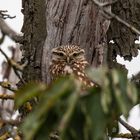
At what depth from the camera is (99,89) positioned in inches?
76.7

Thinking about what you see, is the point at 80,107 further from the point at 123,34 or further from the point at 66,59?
the point at 123,34

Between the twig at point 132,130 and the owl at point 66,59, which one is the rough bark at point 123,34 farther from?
the twig at point 132,130

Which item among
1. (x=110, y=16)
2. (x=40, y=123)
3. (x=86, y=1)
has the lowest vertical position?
(x=40, y=123)

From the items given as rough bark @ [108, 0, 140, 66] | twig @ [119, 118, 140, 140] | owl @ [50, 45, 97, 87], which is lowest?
twig @ [119, 118, 140, 140]

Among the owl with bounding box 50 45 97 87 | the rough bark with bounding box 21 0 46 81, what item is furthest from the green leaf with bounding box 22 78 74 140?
the rough bark with bounding box 21 0 46 81

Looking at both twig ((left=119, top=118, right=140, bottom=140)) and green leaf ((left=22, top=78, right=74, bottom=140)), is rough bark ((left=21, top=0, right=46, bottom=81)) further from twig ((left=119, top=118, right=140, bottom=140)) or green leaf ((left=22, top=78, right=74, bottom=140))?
green leaf ((left=22, top=78, right=74, bottom=140))

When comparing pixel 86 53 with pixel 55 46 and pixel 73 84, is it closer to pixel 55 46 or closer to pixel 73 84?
pixel 55 46

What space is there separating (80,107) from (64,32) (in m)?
2.88

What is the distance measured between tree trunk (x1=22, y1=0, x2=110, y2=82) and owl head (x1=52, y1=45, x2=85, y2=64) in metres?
0.17

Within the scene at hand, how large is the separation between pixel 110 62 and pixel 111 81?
307 centimetres

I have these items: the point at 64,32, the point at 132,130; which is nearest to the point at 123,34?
the point at 64,32

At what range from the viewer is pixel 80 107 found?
6.24 feet

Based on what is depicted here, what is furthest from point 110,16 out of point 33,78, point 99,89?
point 33,78

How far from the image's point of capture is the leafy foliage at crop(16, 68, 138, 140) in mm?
1866
